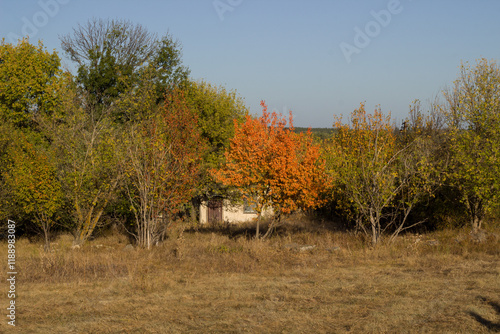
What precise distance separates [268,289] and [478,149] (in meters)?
12.4

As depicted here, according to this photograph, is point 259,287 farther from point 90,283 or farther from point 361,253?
point 361,253

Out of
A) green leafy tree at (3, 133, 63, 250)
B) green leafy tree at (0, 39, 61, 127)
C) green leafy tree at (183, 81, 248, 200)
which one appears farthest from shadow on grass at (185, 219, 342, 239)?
green leafy tree at (0, 39, 61, 127)

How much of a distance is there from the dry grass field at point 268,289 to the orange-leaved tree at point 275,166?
2191 mm

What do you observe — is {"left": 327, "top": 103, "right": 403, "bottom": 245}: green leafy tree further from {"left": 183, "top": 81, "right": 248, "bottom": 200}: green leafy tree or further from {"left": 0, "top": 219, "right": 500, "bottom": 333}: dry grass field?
{"left": 183, "top": 81, "right": 248, "bottom": 200}: green leafy tree

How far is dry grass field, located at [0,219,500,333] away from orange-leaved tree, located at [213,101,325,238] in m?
2.19

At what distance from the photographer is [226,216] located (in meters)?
33.1

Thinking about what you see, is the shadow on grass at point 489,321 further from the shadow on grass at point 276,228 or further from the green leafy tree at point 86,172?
the green leafy tree at point 86,172

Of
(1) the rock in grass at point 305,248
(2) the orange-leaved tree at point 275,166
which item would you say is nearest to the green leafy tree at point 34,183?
(2) the orange-leaved tree at point 275,166

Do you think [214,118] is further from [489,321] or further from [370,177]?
[489,321]

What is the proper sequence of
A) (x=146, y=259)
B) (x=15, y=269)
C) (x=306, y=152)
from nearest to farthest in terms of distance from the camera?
1. (x=15, y=269)
2. (x=146, y=259)
3. (x=306, y=152)

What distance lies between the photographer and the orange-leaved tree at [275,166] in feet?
62.6

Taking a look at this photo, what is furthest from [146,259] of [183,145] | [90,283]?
[183,145]

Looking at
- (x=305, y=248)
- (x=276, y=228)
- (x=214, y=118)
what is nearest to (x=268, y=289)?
(x=305, y=248)

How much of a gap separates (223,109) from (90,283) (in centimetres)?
1904
